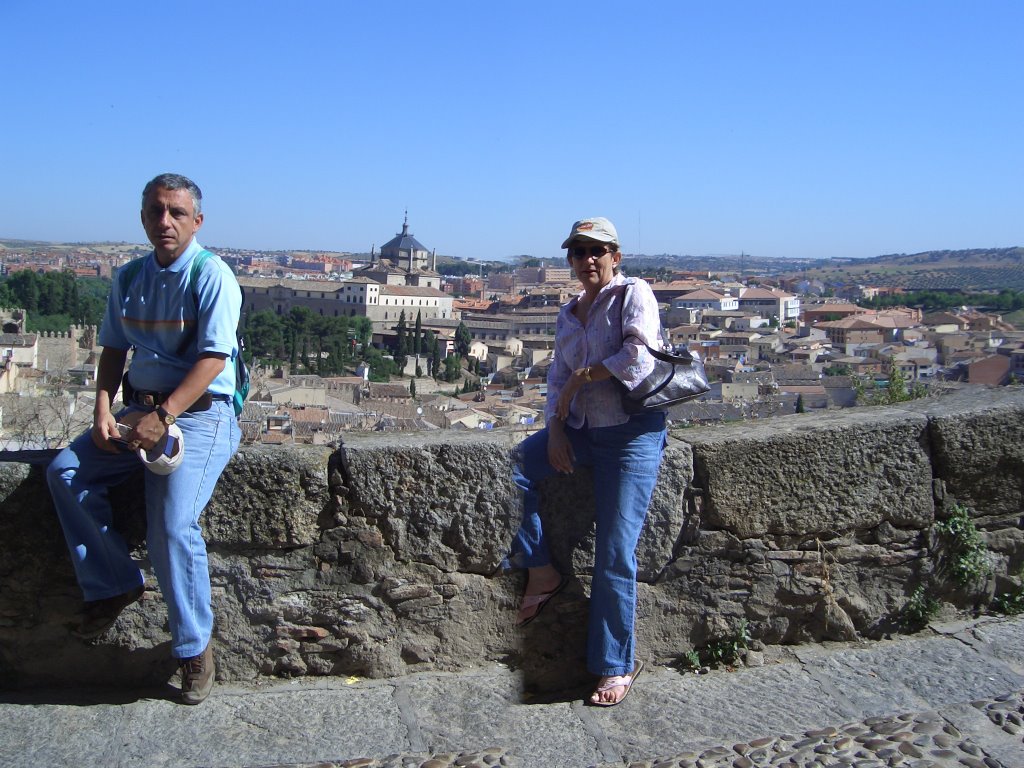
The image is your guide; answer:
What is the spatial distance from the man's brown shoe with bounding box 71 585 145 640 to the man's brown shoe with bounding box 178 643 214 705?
0.17 metres

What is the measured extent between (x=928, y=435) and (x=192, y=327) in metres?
1.68

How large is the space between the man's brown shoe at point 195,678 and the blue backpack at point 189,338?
50 cm

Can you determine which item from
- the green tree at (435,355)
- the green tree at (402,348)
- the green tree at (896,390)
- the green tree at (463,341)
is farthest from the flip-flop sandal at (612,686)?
the green tree at (463,341)

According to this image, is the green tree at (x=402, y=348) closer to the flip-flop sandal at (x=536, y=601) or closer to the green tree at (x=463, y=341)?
the green tree at (x=463, y=341)

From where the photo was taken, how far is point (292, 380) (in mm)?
36375

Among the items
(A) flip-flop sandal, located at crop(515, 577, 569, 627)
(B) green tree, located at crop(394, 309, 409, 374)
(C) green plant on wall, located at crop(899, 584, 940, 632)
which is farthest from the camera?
(B) green tree, located at crop(394, 309, 409, 374)

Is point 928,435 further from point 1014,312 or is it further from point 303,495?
point 1014,312

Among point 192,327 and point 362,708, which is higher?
point 192,327

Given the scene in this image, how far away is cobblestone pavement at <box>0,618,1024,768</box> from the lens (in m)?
1.96

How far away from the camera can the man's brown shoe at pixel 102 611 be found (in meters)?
2.16

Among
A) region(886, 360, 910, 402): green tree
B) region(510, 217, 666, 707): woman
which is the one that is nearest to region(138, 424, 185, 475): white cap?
region(510, 217, 666, 707): woman

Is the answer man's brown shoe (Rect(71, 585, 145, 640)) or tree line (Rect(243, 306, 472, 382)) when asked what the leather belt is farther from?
tree line (Rect(243, 306, 472, 382))

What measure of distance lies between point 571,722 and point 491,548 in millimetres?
402

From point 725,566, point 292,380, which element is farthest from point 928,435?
point 292,380
